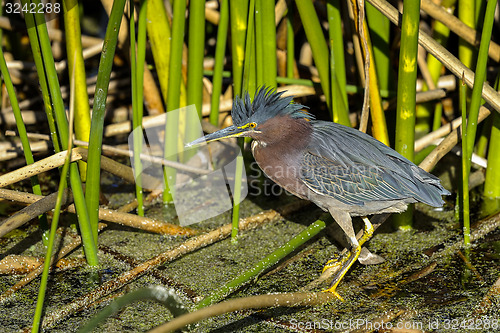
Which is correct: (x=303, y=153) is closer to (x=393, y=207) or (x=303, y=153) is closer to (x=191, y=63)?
(x=393, y=207)

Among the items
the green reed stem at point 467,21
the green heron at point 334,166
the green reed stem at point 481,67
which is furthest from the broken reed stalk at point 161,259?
the green reed stem at point 467,21

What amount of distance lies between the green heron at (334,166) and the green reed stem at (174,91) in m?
0.52

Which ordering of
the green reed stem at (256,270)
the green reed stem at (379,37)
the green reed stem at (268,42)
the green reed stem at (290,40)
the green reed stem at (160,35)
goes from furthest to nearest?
the green reed stem at (290,40) < the green reed stem at (160,35) < the green reed stem at (379,37) < the green reed stem at (268,42) < the green reed stem at (256,270)

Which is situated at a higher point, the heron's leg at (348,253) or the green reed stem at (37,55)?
the green reed stem at (37,55)

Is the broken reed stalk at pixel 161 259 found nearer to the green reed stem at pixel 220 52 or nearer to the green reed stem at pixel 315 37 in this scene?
the green reed stem at pixel 220 52

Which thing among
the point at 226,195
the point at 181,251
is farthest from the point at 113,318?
the point at 226,195

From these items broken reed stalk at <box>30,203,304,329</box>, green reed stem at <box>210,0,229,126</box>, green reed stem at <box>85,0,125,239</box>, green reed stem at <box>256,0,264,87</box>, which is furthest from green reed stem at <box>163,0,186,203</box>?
green reed stem at <box>85,0,125,239</box>

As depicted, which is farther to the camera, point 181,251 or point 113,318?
point 181,251

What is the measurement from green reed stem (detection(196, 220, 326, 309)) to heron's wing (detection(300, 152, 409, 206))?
0.20 metres

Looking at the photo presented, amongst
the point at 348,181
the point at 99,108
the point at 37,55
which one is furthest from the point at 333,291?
the point at 37,55

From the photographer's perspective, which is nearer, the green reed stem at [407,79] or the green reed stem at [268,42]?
the green reed stem at [407,79]

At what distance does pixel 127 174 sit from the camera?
3611 mm

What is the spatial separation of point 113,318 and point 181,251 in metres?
0.61

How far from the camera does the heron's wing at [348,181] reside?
3.06 metres
